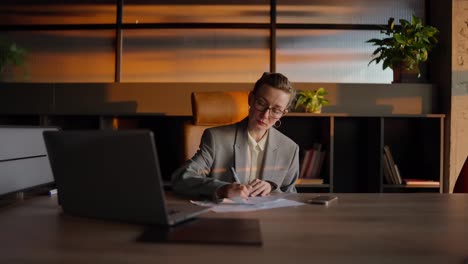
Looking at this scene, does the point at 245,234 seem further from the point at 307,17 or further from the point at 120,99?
the point at 307,17

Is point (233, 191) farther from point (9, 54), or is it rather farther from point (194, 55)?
point (9, 54)

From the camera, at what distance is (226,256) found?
76cm

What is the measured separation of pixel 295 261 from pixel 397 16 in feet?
10.9

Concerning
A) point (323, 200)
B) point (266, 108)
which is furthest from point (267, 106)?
point (323, 200)

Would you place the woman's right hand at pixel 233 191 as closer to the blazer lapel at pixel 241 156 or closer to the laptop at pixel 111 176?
the laptop at pixel 111 176

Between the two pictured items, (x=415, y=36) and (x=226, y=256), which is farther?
(x=415, y=36)

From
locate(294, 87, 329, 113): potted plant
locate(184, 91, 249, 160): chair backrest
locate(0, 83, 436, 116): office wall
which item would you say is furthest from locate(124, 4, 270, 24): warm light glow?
locate(184, 91, 249, 160): chair backrest

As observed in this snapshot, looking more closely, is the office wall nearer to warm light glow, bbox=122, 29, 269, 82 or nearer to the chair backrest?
warm light glow, bbox=122, 29, 269, 82

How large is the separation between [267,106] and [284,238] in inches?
39.8

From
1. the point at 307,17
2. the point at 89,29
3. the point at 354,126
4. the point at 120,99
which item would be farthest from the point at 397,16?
the point at 89,29

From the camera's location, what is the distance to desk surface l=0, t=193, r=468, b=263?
0.75 m

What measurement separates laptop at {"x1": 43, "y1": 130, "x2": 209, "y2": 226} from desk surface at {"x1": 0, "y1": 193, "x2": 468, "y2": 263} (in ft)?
0.13

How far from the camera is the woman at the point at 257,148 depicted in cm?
185

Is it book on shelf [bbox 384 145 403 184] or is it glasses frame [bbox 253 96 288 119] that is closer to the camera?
glasses frame [bbox 253 96 288 119]
